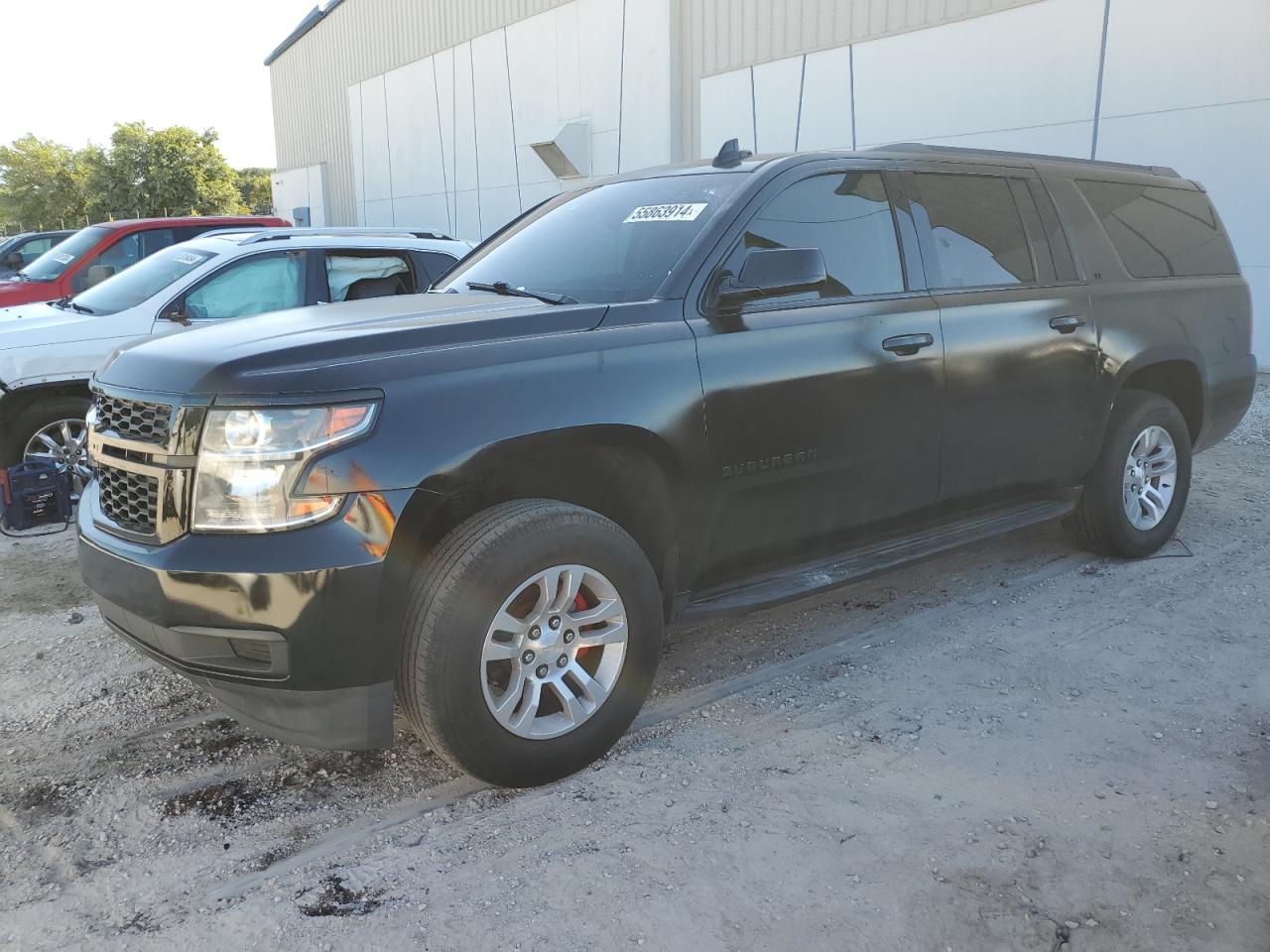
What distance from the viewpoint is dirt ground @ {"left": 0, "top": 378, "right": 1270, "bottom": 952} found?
2510 millimetres

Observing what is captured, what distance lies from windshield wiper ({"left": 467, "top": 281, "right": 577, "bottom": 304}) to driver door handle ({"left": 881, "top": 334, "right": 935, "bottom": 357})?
1.20m

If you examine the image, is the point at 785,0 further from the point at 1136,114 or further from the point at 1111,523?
the point at 1111,523

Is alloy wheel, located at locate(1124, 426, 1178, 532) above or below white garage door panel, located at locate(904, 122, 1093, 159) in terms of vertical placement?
below

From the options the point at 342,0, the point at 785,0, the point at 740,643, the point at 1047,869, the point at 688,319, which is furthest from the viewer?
the point at 342,0

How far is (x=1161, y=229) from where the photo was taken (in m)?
5.18

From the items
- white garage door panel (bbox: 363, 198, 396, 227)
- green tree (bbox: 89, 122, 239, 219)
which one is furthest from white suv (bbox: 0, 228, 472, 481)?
green tree (bbox: 89, 122, 239, 219)

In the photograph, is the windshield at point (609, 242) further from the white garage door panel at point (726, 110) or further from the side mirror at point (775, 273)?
the white garage door panel at point (726, 110)

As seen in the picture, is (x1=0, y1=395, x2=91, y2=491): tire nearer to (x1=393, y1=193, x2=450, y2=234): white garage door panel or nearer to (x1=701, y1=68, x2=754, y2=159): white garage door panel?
(x1=701, y1=68, x2=754, y2=159): white garage door panel

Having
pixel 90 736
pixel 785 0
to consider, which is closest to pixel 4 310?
pixel 90 736

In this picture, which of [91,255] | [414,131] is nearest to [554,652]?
[91,255]

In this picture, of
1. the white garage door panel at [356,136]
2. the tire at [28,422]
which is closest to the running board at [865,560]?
the tire at [28,422]

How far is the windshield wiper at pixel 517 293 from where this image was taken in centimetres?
357

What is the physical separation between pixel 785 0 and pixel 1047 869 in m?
14.6

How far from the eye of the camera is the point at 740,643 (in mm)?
4297
